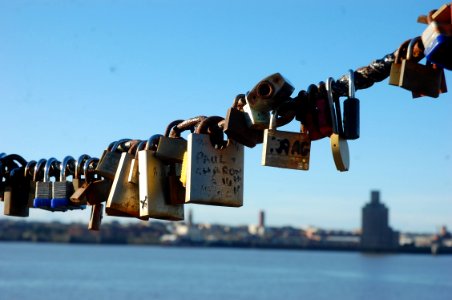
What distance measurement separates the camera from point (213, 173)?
10.6ft

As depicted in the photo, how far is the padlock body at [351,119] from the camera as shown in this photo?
9.62 feet

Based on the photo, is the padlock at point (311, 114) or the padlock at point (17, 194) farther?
the padlock at point (17, 194)

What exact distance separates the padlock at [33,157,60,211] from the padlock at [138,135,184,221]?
1.15 meters

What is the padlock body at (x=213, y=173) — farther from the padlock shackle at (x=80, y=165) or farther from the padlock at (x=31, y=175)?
the padlock at (x=31, y=175)

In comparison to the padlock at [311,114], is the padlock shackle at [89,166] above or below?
below

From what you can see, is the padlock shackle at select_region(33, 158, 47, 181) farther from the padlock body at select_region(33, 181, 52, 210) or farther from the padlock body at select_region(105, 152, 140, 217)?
the padlock body at select_region(105, 152, 140, 217)

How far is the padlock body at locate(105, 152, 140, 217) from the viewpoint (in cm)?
363

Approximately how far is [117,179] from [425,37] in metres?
1.74

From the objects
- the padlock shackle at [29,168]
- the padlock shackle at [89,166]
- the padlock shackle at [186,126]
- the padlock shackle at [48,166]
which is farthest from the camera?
the padlock shackle at [29,168]

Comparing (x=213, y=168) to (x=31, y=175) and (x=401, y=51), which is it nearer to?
(x=401, y=51)

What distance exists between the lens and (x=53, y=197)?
4.38 m

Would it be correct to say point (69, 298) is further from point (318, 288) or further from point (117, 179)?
point (117, 179)

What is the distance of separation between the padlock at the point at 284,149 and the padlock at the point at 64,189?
162 cm

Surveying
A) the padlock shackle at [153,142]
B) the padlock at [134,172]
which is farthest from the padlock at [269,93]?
the padlock at [134,172]
